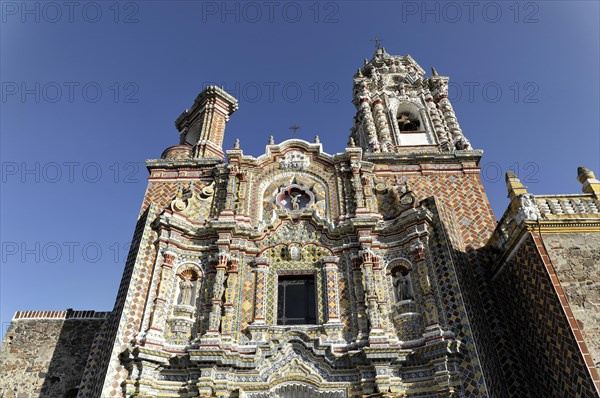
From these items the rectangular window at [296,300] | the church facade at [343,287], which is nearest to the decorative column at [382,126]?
the church facade at [343,287]

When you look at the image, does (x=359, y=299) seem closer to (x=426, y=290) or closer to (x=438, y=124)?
(x=426, y=290)

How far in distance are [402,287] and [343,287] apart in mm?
1524

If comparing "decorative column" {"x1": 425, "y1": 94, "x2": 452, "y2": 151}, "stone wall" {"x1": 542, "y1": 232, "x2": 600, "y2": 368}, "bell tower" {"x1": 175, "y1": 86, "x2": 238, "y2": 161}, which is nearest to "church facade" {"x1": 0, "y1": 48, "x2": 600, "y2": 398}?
"stone wall" {"x1": 542, "y1": 232, "x2": 600, "y2": 368}

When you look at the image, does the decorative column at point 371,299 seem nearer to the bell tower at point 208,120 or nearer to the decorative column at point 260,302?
the decorative column at point 260,302

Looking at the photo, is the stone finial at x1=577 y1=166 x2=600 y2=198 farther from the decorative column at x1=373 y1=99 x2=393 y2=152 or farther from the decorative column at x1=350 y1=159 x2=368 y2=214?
the decorative column at x1=373 y1=99 x2=393 y2=152

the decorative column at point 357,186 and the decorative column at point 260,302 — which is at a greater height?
the decorative column at point 357,186

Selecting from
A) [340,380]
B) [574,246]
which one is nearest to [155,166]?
[340,380]

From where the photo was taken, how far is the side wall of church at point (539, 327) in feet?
26.0

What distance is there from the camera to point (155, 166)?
1433cm

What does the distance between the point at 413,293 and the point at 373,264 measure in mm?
1215

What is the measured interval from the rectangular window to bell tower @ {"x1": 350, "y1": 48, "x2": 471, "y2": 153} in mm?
6130

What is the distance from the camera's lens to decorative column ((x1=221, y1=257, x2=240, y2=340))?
1056cm

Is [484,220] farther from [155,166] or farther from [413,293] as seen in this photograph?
[155,166]

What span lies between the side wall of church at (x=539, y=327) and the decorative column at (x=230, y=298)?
6.51 m
